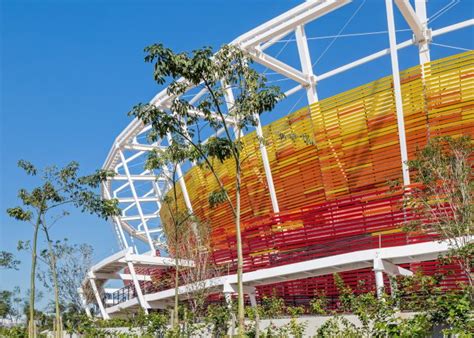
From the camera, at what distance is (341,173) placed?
92.1 feet

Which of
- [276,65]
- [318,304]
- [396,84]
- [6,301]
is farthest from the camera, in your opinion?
[6,301]

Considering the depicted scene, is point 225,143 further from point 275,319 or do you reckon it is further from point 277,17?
point 277,17

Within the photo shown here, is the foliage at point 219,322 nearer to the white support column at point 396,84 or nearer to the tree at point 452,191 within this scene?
the tree at point 452,191

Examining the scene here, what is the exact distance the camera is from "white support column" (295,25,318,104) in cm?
3069

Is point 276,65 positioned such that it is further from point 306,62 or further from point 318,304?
point 318,304

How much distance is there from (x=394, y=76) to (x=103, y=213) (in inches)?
543

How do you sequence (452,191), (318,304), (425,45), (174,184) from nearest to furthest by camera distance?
(452,191) < (318,304) < (174,184) < (425,45)

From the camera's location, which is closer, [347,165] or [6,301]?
[347,165]

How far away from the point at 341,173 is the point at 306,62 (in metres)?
7.12

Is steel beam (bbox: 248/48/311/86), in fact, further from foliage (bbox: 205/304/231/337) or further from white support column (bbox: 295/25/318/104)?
foliage (bbox: 205/304/231/337)

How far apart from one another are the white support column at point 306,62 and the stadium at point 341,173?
0.06 metres

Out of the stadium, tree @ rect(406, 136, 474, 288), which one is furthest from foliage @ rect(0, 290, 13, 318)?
tree @ rect(406, 136, 474, 288)

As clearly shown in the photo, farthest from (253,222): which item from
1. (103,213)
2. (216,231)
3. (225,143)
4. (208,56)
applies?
(208,56)

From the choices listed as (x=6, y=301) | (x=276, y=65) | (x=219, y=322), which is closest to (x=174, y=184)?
(x=219, y=322)
